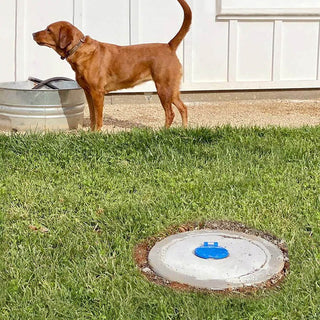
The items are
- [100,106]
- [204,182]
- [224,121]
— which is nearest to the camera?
[204,182]

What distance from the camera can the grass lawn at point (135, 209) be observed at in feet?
10.8

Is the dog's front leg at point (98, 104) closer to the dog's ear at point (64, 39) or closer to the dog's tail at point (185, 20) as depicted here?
the dog's ear at point (64, 39)

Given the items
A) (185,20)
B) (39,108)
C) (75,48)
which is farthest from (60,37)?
(185,20)

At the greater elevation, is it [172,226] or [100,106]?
[100,106]

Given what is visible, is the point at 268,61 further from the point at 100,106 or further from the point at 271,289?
the point at 271,289

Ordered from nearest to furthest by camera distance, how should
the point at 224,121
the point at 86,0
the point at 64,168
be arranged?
the point at 64,168
the point at 224,121
the point at 86,0

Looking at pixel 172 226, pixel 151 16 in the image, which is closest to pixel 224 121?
pixel 151 16

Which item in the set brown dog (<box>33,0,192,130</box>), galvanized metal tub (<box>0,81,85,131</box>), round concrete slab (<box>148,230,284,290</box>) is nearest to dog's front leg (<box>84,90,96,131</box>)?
brown dog (<box>33,0,192,130</box>)

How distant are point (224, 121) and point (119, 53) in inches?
72.4

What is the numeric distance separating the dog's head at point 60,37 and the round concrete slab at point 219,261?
350 cm

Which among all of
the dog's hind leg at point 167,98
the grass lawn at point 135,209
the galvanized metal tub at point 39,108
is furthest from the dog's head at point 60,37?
the grass lawn at point 135,209

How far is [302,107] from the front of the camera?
9.52 m

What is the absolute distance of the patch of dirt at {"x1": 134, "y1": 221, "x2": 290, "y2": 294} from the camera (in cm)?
347

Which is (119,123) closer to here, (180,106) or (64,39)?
(180,106)
